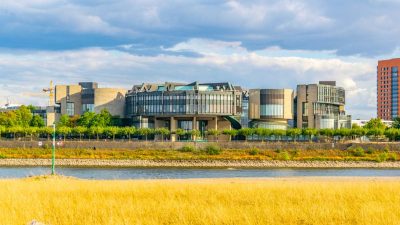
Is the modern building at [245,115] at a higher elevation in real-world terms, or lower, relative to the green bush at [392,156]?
higher

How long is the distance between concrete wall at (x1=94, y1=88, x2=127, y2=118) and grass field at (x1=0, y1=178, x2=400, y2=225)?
16442cm

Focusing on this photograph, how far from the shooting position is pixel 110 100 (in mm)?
195625

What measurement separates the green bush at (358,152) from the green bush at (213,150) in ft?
98.0

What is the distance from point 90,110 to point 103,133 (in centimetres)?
2496

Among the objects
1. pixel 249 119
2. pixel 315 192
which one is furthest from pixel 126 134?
pixel 315 192

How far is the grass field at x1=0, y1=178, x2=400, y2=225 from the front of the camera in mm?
21223

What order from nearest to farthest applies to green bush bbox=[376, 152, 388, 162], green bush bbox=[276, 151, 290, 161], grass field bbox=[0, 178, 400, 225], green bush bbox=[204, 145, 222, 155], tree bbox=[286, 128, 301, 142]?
1. grass field bbox=[0, 178, 400, 225]
2. green bush bbox=[376, 152, 388, 162]
3. green bush bbox=[276, 151, 290, 161]
4. green bush bbox=[204, 145, 222, 155]
5. tree bbox=[286, 128, 301, 142]

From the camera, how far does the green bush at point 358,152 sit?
142625mm

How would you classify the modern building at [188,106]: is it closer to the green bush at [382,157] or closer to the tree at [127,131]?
the tree at [127,131]

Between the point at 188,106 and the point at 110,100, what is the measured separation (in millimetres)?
30342

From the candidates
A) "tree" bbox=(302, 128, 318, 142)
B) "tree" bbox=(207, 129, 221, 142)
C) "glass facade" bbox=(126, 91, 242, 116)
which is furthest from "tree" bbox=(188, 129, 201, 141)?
"tree" bbox=(302, 128, 318, 142)

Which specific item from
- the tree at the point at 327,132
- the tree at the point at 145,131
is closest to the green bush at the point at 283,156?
the tree at the point at 327,132

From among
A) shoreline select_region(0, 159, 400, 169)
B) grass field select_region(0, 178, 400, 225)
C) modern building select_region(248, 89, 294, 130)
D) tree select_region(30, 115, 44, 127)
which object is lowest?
shoreline select_region(0, 159, 400, 169)

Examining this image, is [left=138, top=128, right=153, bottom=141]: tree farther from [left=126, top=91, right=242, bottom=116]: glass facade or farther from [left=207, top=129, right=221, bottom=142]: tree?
[left=207, top=129, right=221, bottom=142]: tree
